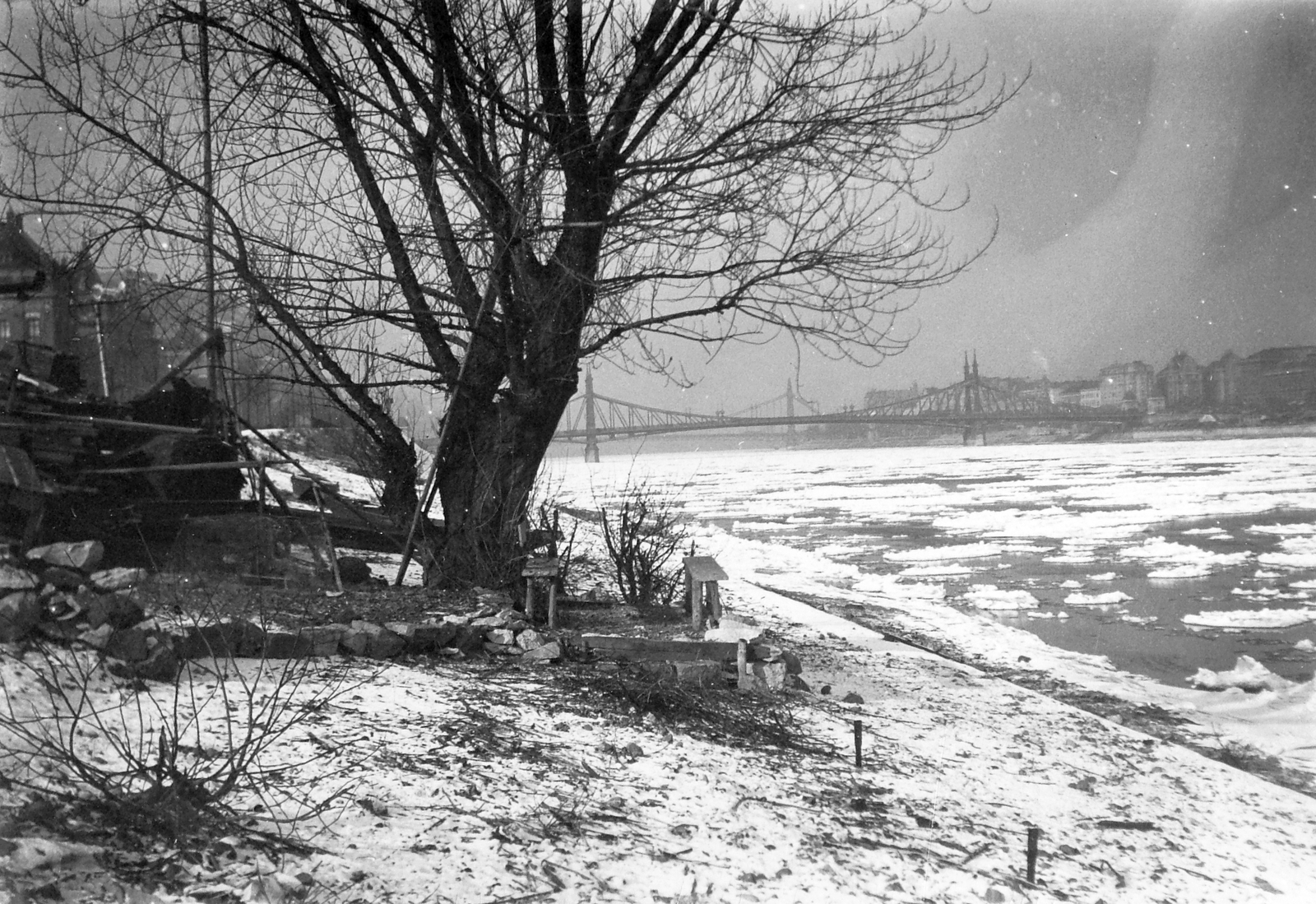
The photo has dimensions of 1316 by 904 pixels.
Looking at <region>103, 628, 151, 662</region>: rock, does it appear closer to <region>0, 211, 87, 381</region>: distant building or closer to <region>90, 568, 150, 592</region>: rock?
<region>90, 568, 150, 592</region>: rock

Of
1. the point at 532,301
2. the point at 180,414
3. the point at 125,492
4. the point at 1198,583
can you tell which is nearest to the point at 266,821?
the point at 125,492

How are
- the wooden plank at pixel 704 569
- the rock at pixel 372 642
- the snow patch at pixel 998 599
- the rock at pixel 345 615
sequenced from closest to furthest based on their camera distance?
the rock at pixel 372 642 < the rock at pixel 345 615 < the wooden plank at pixel 704 569 < the snow patch at pixel 998 599

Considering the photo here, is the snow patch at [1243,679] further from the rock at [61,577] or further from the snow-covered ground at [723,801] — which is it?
the rock at [61,577]

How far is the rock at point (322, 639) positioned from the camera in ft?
11.7

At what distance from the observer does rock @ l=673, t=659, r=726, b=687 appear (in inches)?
158

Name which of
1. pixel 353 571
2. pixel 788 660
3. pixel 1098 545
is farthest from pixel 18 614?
pixel 1098 545

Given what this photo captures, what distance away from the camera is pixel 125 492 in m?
4.31

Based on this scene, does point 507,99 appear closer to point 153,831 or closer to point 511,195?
point 511,195

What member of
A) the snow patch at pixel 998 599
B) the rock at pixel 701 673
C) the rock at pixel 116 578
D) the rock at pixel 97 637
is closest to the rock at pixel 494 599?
the rock at pixel 701 673

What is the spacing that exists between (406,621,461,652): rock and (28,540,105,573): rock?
4.35 feet

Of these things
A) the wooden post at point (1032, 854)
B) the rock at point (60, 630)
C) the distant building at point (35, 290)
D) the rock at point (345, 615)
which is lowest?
the wooden post at point (1032, 854)

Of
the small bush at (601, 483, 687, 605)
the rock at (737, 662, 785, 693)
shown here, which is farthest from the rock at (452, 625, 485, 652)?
the small bush at (601, 483, 687, 605)

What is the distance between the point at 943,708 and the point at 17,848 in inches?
152

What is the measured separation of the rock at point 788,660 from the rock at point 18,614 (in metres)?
3.00
